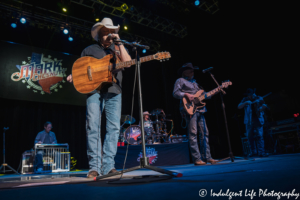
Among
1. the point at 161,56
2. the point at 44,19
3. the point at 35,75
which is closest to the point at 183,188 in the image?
the point at 161,56

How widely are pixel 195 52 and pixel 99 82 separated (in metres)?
7.65

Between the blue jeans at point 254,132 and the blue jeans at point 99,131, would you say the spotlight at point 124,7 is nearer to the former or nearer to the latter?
the blue jeans at point 254,132

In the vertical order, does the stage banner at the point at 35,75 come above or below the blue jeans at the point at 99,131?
above

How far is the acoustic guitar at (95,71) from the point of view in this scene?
248 centimetres

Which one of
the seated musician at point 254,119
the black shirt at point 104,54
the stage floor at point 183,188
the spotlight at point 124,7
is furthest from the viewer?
the spotlight at point 124,7

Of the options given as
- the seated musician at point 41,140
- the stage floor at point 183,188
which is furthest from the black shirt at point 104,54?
the seated musician at point 41,140

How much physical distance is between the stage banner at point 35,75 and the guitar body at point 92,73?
677cm

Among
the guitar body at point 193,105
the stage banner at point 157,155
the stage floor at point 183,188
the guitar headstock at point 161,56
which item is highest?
the guitar headstock at point 161,56

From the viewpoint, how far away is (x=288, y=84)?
7.84 m

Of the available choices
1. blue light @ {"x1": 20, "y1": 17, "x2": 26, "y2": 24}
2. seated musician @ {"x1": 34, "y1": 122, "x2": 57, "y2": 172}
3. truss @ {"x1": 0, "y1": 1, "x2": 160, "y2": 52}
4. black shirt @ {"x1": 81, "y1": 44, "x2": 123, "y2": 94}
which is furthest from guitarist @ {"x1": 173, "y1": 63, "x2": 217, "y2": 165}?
blue light @ {"x1": 20, "y1": 17, "x2": 26, "y2": 24}

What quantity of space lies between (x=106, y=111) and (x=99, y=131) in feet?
0.91

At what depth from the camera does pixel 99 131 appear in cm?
256

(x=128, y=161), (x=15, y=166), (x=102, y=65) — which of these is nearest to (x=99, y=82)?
(x=102, y=65)

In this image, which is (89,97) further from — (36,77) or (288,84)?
(288,84)
